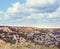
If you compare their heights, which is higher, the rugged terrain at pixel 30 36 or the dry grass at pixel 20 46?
the rugged terrain at pixel 30 36

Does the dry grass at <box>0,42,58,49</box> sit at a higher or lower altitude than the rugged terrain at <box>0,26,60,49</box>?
lower

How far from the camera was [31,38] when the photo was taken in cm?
1313

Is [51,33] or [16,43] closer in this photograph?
[16,43]

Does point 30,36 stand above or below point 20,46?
above

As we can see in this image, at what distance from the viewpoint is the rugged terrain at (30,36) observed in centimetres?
1288

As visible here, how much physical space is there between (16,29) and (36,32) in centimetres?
106

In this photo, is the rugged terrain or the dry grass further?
the rugged terrain

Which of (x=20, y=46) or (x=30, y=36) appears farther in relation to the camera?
(x=30, y=36)

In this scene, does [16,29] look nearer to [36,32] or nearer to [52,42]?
[36,32]

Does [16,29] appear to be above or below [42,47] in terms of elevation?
above

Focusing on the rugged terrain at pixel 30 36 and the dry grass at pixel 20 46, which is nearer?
the dry grass at pixel 20 46

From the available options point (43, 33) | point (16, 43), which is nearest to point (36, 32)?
point (43, 33)

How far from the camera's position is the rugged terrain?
507 inches

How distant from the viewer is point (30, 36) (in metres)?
13.2
